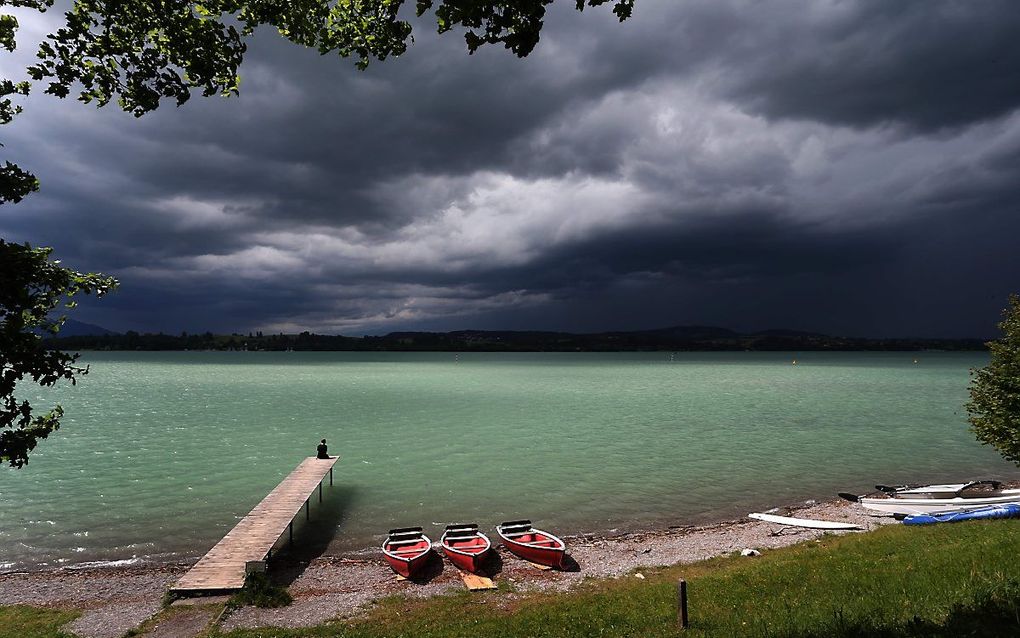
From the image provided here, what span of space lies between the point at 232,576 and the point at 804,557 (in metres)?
21.5

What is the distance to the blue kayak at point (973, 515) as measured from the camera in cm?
2270

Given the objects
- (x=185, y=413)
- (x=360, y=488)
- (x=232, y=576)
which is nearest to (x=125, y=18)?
(x=232, y=576)

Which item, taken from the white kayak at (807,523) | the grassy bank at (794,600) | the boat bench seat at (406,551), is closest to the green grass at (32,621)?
the grassy bank at (794,600)

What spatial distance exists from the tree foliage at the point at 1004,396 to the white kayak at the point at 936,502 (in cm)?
455

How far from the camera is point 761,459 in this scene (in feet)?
144

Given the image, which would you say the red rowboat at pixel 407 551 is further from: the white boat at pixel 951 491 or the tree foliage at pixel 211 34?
the white boat at pixel 951 491

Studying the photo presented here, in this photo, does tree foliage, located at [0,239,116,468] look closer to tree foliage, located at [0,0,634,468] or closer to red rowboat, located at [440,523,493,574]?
tree foliage, located at [0,0,634,468]

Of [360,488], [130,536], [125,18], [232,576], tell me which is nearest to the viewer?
[125,18]

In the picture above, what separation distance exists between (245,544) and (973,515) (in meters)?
32.2

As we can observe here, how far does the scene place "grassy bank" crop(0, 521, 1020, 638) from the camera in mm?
10172

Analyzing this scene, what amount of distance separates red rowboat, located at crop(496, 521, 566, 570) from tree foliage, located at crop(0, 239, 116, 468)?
17.9 meters

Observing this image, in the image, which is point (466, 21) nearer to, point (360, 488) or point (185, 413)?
point (360, 488)

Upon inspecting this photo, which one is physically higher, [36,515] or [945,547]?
[945,547]

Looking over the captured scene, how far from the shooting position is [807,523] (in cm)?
2706
